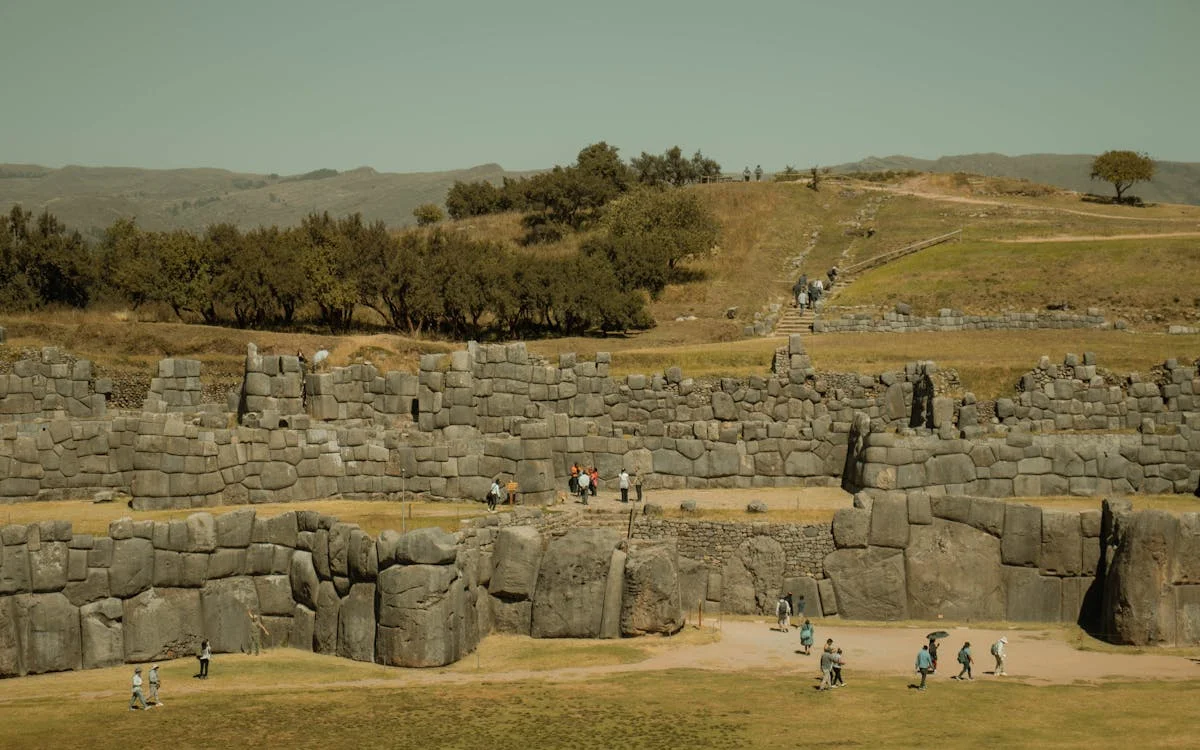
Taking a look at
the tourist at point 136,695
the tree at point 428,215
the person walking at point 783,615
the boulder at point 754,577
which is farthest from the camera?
the tree at point 428,215

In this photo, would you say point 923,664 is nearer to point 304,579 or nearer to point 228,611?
point 304,579

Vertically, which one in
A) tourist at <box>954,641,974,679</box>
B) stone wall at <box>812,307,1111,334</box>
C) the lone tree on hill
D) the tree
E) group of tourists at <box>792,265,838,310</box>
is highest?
the lone tree on hill

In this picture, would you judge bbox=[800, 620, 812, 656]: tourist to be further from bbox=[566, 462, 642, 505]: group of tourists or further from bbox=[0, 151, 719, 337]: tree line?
bbox=[0, 151, 719, 337]: tree line

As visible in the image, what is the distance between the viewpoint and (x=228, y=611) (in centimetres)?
3419

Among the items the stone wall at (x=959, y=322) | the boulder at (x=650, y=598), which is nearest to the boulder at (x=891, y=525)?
the boulder at (x=650, y=598)

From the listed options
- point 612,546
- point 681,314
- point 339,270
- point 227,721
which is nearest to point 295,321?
point 339,270

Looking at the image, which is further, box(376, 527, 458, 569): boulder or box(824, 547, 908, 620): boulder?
box(824, 547, 908, 620): boulder

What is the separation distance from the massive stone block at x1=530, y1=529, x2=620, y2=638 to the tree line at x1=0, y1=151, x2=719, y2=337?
29.3 metres

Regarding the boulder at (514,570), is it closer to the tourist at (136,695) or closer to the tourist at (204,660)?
the tourist at (204,660)

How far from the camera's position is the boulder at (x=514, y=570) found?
35.8m

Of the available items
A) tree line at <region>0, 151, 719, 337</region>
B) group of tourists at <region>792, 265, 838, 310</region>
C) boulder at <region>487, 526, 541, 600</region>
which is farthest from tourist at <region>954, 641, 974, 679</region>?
group of tourists at <region>792, 265, 838, 310</region>

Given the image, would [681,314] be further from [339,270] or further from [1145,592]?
[1145,592]

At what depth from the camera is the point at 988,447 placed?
41.8m

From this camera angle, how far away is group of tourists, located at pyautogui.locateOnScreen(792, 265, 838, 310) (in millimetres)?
66938
